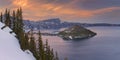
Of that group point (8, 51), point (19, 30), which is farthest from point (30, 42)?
point (8, 51)

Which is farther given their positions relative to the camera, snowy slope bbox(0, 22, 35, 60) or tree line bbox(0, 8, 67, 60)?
tree line bbox(0, 8, 67, 60)

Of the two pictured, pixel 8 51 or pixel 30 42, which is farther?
pixel 30 42

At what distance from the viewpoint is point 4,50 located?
44500mm

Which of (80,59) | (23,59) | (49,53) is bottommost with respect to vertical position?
(80,59)

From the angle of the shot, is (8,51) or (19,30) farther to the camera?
(19,30)

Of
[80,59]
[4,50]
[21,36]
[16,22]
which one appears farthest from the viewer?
[80,59]

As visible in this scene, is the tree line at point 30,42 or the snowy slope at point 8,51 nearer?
the snowy slope at point 8,51

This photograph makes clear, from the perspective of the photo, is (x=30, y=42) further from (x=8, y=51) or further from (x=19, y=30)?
(x=8, y=51)

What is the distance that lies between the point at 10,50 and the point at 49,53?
78.8ft

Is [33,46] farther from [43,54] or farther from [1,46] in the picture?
[1,46]

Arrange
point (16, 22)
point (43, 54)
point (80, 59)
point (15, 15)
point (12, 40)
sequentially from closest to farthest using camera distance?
point (12, 40)
point (43, 54)
point (16, 22)
point (15, 15)
point (80, 59)

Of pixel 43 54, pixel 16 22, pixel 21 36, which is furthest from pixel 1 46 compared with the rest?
pixel 16 22

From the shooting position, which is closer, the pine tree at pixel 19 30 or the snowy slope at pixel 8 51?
the snowy slope at pixel 8 51

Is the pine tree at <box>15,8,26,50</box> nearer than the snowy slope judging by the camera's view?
No
